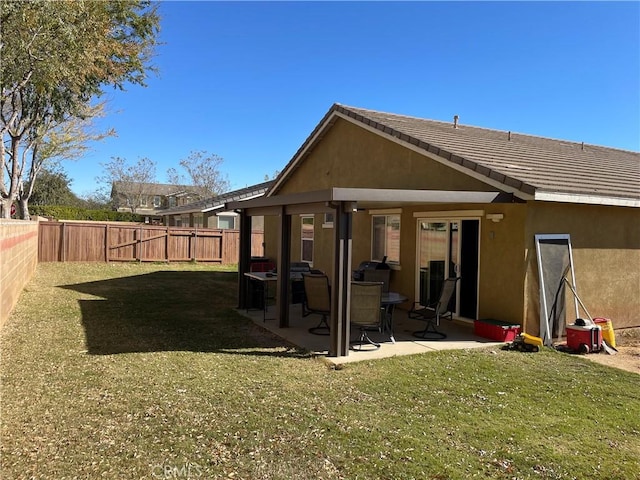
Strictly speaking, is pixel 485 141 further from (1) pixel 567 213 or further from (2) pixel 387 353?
(2) pixel 387 353

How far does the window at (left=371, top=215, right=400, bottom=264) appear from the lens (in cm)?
1115

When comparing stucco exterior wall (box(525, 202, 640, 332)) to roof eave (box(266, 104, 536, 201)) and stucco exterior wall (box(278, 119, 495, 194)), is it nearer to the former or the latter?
roof eave (box(266, 104, 536, 201))

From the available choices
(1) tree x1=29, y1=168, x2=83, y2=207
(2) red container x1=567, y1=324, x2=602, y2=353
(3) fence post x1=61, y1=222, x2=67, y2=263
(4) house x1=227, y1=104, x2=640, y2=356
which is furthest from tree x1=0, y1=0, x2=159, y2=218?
(1) tree x1=29, y1=168, x2=83, y2=207

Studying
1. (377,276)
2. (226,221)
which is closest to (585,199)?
(377,276)

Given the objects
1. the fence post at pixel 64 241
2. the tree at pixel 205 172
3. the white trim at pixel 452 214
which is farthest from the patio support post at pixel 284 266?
the tree at pixel 205 172

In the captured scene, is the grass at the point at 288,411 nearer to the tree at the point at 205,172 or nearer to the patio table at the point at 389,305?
the patio table at the point at 389,305

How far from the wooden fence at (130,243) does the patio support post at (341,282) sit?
437 inches

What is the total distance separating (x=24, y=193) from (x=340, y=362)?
23842mm

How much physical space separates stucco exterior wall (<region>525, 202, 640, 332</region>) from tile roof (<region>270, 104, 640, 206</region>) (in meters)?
0.45

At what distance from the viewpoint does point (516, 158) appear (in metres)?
9.47

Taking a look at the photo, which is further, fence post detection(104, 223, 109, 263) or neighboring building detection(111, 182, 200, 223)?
neighboring building detection(111, 182, 200, 223)

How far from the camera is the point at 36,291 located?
38.8 feet

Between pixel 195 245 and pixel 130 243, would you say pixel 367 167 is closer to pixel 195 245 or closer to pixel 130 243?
pixel 195 245

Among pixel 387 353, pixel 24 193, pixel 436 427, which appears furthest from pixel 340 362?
pixel 24 193
